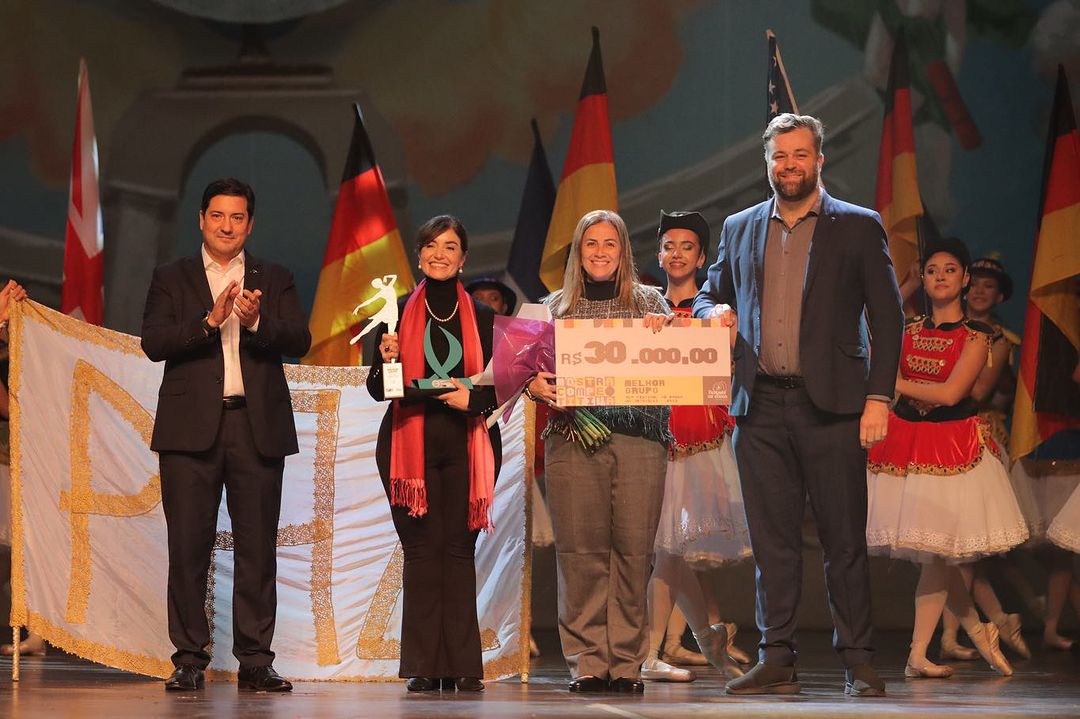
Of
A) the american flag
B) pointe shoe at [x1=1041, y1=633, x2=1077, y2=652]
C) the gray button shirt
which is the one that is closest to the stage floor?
the gray button shirt

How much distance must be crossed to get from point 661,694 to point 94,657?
189cm

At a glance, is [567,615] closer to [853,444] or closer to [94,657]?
[853,444]

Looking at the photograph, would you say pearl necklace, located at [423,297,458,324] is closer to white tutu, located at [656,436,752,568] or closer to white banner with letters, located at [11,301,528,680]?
white banner with letters, located at [11,301,528,680]

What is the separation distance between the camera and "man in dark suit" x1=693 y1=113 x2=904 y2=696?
4.06m

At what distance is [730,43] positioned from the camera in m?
8.21

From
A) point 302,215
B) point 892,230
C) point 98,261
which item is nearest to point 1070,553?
point 892,230

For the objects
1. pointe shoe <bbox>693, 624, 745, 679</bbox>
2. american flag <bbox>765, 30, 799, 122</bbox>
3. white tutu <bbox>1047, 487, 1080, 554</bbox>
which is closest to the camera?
pointe shoe <bbox>693, 624, 745, 679</bbox>

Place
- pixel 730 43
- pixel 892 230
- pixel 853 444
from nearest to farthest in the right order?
pixel 853 444 < pixel 892 230 < pixel 730 43

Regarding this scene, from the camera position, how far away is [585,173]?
755 centimetres

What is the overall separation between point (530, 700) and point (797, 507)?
1.03 meters

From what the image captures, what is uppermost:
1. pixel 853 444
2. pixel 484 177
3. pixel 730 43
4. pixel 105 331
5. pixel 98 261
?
pixel 730 43

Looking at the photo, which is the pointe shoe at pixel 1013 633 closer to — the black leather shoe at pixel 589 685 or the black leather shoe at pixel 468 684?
the black leather shoe at pixel 589 685

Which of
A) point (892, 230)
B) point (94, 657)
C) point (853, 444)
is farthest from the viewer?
point (892, 230)

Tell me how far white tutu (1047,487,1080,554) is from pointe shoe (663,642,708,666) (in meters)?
1.62
